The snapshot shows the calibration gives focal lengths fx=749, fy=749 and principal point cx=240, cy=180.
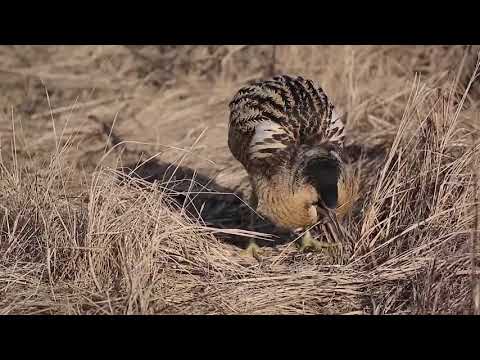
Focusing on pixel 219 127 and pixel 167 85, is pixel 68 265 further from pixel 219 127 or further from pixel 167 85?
pixel 167 85

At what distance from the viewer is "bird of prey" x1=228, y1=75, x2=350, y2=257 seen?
477 centimetres

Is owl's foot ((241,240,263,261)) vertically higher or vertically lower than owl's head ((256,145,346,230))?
lower

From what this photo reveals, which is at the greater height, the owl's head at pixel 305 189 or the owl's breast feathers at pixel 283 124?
the owl's breast feathers at pixel 283 124

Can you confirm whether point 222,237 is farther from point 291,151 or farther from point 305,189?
point 305,189

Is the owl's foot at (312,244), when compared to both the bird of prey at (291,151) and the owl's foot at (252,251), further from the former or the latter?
the owl's foot at (252,251)

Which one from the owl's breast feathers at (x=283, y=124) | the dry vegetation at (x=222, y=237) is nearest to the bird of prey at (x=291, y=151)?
the owl's breast feathers at (x=283, y=124)

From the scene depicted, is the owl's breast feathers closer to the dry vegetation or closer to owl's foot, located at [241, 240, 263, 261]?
the dry vegetation

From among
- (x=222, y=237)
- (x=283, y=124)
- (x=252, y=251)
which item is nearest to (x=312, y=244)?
(x=252, y=251)

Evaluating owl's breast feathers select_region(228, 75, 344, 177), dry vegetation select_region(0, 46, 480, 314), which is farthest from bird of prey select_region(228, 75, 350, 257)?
dry vegetation select_region(0, 46, 480, 314)

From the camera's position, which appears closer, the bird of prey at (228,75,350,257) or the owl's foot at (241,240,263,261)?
the bird of prey at (228,75,350,257)

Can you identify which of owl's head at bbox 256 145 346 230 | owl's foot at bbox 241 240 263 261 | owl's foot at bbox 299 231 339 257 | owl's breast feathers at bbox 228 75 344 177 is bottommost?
owl's foot at bbox 241 240 263 261

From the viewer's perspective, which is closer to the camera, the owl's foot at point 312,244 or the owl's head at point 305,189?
the owl's head at point 305,189

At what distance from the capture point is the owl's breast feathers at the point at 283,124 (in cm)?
515

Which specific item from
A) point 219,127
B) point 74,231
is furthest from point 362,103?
point 74,231
